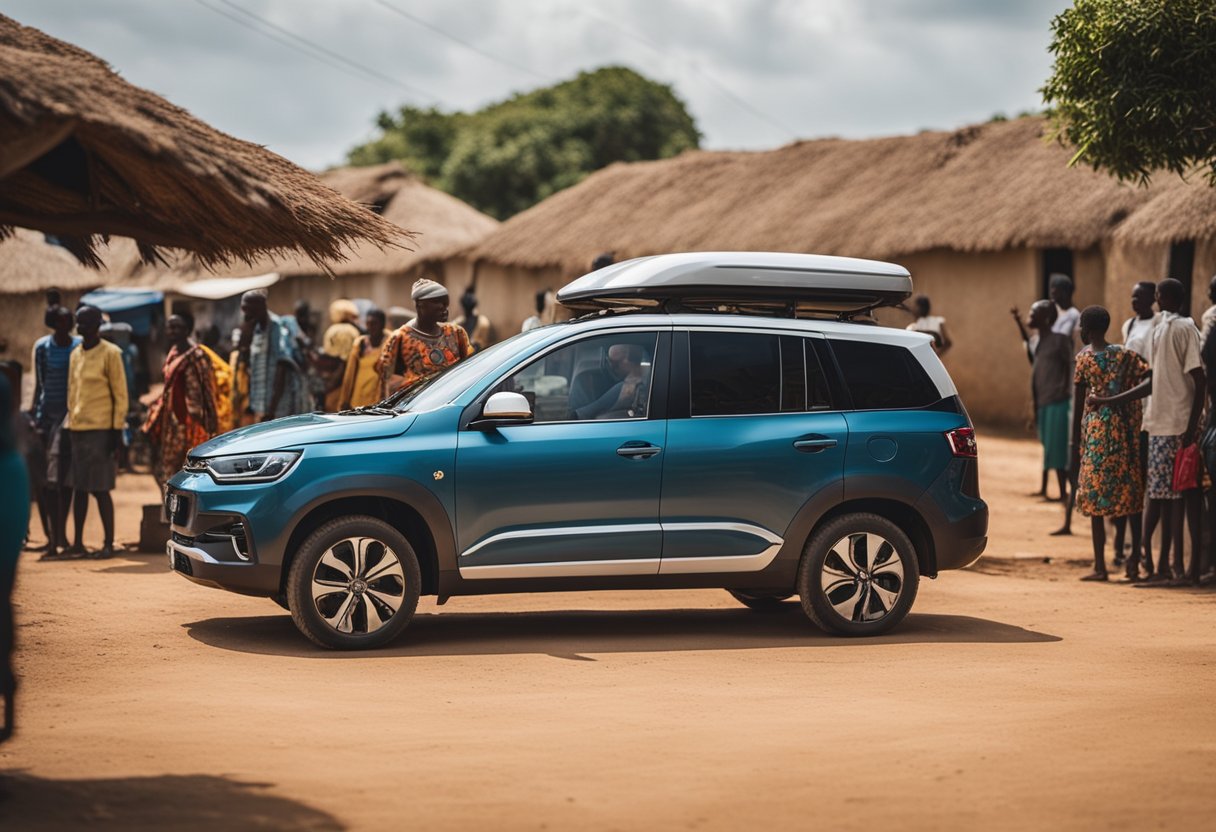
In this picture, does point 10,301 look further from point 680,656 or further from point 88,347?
point 680,656

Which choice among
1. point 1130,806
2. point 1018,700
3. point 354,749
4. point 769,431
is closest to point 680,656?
point 769,431

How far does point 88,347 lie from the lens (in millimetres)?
13148

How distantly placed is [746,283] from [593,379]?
1.08 metres

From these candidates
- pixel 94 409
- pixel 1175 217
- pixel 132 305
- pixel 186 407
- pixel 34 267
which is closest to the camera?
pixel 94 409

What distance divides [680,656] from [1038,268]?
17.7 meters

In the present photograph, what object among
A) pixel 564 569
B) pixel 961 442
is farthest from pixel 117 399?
pixel 961 442

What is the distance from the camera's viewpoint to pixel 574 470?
9188 millimetres

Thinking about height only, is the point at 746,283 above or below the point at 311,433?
above

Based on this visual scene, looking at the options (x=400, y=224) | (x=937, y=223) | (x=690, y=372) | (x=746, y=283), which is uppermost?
(x=400, y=224)

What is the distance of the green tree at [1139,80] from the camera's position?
13383mm

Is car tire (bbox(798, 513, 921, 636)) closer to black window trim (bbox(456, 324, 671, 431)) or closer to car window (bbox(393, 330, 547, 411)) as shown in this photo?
black window trim (bbox(456, 324, 671, 431))

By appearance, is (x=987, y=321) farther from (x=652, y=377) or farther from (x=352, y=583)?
(x=352, y=583)

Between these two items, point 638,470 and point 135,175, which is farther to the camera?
point 638,470

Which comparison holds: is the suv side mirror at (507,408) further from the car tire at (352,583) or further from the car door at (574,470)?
the car tire at (352,583)
